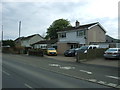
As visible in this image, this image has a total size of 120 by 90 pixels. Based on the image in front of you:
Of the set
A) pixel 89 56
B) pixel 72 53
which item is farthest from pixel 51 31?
pixel 89 56

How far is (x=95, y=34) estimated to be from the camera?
40719mm

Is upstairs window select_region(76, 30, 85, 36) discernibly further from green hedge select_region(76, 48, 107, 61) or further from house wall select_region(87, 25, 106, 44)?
green hedge select_region(76, 48, 107, 61)

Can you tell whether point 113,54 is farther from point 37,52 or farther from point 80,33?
point 80,33

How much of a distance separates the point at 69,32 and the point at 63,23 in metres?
33.8

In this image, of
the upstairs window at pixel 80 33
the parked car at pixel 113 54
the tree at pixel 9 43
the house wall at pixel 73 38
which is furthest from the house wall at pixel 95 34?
the tree at pixel 9 43

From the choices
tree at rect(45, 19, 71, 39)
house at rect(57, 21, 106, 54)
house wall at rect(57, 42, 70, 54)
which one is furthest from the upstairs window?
tree at rect(45, 19, 71, 39)

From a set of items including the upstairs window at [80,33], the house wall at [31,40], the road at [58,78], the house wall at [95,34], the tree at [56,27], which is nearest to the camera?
the road at [58,78]

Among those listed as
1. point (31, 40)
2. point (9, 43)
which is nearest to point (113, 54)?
point (9, 43)

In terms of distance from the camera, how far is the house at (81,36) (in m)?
39.0

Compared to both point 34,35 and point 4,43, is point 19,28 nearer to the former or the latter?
point 4,43

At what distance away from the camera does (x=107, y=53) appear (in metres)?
23.1

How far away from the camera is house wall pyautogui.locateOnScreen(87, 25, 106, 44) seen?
39097mm

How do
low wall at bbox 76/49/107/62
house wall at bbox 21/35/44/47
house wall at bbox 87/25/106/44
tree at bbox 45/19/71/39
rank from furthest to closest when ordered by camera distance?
house wall at bbox 21/35/44/47 → tree at bbox 45/19/71/39 → house wall at bbox 87/25/106/44 → low wall at bbox 76/49/107/62

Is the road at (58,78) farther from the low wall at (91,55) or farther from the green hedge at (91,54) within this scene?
the green hedge at (91,54)
